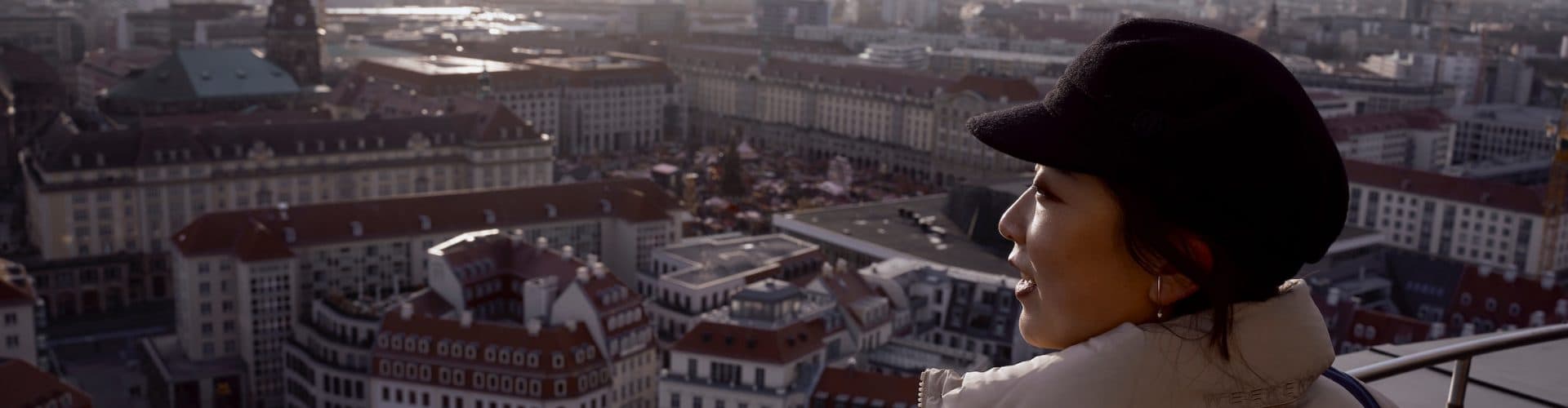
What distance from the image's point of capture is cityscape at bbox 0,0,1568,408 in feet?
113

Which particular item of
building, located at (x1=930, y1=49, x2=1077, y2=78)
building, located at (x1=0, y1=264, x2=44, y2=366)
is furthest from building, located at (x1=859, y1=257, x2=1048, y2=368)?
building, located at (x1=930, y1=49, x2=1077, y2=78)

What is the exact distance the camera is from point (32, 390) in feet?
99.9

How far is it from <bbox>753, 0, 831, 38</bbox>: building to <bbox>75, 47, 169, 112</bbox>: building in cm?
5978

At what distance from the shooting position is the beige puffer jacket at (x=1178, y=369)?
308cm

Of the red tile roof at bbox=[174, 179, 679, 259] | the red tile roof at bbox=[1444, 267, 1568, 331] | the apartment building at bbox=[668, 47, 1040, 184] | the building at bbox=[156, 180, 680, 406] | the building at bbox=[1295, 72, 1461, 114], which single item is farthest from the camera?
the building at bbox=[1295, 72, 1461, 114]

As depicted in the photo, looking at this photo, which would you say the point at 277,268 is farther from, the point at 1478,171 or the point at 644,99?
the point at 1478,171

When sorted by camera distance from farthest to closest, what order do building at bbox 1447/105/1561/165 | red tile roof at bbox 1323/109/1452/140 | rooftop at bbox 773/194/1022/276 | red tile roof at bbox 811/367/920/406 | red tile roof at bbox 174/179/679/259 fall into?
1. building at bbox 1447/105/1561/165
2. red tile roof at bbox 1323/109/1452/140
3. rooftop at bbox 773/194/1022/276
4. red tile roof at bbox 174/179/679/259
5. red tile roof at bbox 811/367/920/406

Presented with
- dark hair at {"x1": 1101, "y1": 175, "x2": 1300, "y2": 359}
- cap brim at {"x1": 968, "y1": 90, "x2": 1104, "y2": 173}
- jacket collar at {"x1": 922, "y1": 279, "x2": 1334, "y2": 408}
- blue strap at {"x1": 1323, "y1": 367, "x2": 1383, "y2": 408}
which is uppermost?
cap brim at {"x1": 968, "y1": 90, "x2": 1104, "y2": 173}

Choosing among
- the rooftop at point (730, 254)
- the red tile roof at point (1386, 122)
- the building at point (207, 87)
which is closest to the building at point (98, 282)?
the rooftop at point (730, 254)

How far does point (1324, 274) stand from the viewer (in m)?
47.7

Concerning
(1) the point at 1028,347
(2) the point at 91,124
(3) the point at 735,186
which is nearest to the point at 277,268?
(1) the point at 1028,347

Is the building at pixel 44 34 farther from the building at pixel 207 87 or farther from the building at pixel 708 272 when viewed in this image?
the building at pixel 708 272

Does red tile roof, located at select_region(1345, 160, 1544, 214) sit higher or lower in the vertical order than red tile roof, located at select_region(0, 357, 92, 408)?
higher

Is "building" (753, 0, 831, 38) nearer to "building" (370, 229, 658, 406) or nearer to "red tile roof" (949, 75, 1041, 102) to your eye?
"red tile roof" (949, 75, 1041, 102)
